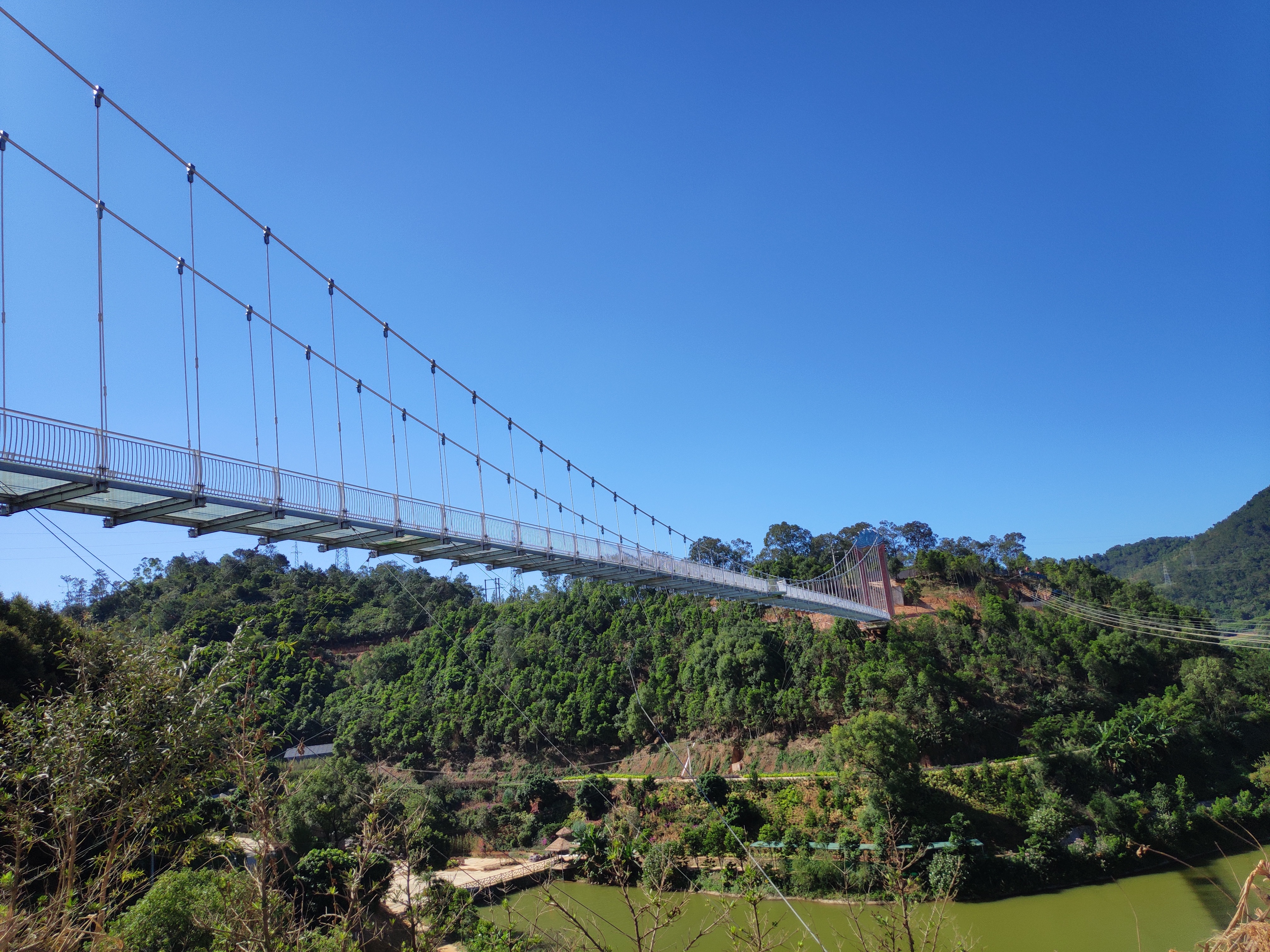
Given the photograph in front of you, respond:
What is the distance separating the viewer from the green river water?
36.5 ft

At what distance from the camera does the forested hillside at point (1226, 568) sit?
40031mm

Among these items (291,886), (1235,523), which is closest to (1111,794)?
(291,886)

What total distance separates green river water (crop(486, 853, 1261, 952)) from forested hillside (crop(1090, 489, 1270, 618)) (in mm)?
29027

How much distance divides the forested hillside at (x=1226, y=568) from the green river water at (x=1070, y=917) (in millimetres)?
29027

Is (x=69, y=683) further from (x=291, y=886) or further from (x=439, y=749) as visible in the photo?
(x=439, y=749)

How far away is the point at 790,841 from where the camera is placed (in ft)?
47.4

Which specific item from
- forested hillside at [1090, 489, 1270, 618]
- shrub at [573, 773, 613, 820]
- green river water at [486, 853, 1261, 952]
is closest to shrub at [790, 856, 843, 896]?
green river water at [486, 853, 1261, 952]

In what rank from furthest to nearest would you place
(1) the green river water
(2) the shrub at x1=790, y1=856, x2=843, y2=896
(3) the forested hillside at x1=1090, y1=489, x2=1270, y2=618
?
(3) the forested hillside at x1=1090, y1=489, x2=1270, y2=618
(2) the shrub at x1=790, y1=856, x2=843, y2=896
(1) the green river water

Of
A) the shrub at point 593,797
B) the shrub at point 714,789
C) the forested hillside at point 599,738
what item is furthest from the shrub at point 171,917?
the shrub at point 593,797

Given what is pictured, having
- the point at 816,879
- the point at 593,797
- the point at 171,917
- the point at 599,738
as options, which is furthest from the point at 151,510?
the point at 599,738

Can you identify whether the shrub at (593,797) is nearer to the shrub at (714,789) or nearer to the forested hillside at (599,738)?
the forested hillside at (599,738)

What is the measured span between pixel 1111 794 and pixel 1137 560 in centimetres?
5806

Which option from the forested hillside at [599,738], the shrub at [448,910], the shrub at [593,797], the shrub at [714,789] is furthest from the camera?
the shrub at [593,797]

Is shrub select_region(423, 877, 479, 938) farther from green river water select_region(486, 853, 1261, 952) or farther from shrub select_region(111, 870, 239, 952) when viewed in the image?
shrub select_region(111, 870, 239, 952)
